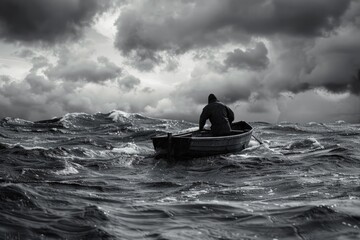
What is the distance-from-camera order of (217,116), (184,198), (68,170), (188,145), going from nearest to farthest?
1. (184,198)
2. (68,170)
3. (188,145)
4. (217,116)

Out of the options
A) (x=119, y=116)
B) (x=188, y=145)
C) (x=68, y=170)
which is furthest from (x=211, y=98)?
(x=119, y=116)

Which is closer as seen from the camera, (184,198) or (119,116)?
(184,198)

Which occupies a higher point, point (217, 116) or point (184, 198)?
point (217, 116)

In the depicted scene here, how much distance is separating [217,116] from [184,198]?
8.90 meters

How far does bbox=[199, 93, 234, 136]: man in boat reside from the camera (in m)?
17.0

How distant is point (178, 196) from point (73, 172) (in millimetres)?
5064

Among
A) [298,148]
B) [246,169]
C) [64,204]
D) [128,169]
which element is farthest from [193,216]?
[298,148]

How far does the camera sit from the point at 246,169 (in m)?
12.9

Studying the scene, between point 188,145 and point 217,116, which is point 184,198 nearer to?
point 188,145

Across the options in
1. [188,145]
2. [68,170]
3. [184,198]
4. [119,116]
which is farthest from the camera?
[119,116]

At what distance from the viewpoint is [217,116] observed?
1719 centimetres

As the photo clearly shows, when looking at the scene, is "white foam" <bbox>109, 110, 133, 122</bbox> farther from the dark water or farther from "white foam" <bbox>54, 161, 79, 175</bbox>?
"white foam" <bbox>54, 161, 79, 175</bbox>

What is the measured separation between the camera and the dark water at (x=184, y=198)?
6.04 meters

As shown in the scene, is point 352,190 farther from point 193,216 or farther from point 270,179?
point 193,216
